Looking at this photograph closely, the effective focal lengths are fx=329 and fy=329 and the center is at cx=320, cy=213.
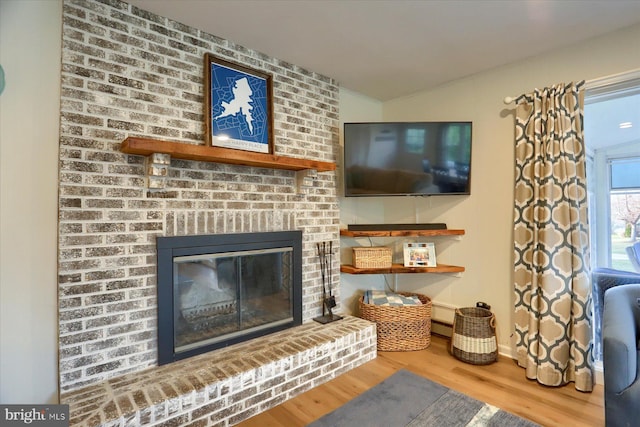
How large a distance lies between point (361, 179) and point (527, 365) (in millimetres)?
1787

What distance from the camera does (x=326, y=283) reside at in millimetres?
2797

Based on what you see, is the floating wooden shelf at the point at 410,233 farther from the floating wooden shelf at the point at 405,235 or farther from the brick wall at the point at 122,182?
the brick wall at the point at 122,182

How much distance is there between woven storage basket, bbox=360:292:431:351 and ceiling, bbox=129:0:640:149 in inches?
78.2

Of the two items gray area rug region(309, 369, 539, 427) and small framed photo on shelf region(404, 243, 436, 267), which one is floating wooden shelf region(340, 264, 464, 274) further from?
gray area rug region(309, 369, 539, 427)

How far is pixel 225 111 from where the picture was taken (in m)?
2.18

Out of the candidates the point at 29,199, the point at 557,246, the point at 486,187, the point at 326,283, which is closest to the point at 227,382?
the point at 326,283

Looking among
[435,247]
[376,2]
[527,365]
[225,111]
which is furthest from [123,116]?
[527,365]

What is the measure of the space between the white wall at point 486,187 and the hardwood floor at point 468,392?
1.45 feet

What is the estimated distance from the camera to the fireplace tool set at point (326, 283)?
269 cm

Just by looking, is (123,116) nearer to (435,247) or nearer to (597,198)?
(435,247)

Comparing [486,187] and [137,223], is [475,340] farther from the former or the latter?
[137,223]

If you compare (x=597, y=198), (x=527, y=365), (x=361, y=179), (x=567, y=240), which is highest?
(x=361, y=179)

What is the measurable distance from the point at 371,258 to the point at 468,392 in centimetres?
120

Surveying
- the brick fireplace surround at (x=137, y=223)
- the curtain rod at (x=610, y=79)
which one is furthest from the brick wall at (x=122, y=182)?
the curtain rod at (x=610, y=79)
